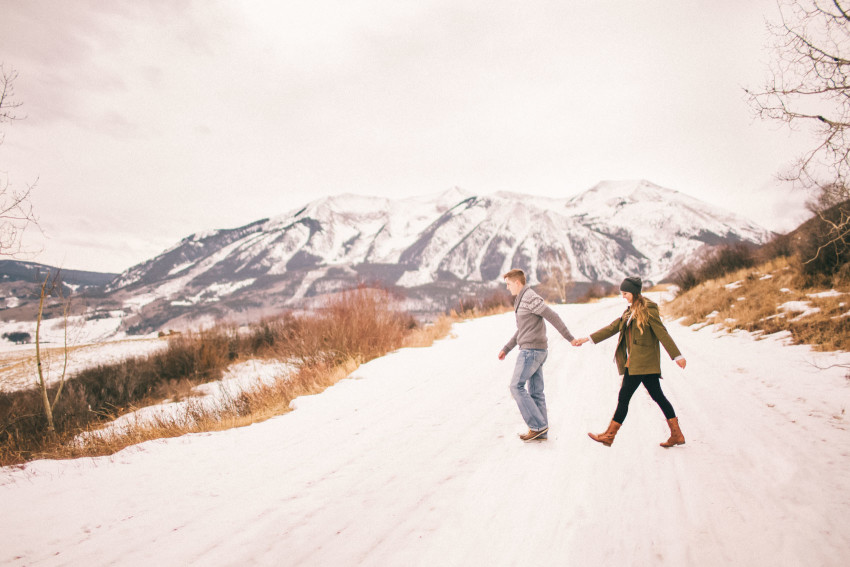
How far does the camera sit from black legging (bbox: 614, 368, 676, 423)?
10.9 feet

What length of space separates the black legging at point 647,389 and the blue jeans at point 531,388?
721 millimetres

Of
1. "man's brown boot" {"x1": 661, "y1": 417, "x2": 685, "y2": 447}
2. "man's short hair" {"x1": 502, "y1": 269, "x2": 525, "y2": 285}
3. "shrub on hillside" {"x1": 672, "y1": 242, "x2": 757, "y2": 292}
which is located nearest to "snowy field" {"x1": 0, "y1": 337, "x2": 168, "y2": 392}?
"man's short hair" {"x1": 502, "y1": 269, "x2": 525, "y2": 285}

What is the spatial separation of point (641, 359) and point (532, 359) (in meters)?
1.04

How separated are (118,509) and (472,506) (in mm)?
2773

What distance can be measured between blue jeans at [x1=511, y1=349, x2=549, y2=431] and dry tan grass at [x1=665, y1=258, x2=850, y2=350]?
5923 mm

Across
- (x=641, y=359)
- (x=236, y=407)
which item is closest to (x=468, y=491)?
(x=641, y=359)

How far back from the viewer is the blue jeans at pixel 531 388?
352 centimetres

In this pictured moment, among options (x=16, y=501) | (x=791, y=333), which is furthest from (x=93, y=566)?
(x=791, y=333)

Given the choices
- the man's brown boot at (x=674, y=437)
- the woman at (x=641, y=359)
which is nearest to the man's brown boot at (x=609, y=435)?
the woman at (x=641, y=359)

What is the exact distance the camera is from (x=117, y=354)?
17.6 m

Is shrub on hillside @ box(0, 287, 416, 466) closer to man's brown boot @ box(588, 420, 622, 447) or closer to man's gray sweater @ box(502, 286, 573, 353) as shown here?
man's gray sweater @ box(502, 286, 573, 353)

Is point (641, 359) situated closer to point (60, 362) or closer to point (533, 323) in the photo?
point (533, 323)

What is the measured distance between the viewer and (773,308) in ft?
26.3

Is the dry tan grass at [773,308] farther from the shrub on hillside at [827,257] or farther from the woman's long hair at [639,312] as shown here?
the woman's long hair at [639,312]
